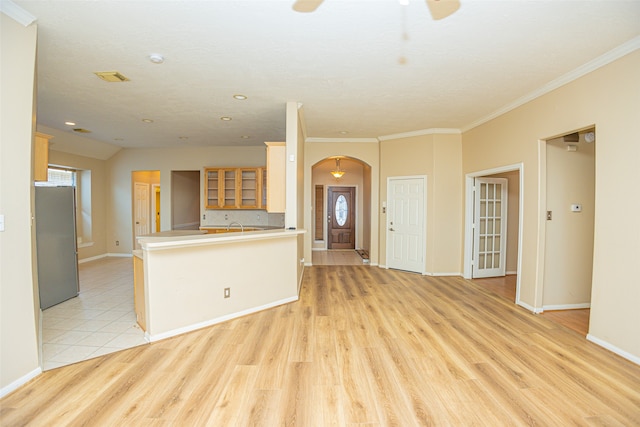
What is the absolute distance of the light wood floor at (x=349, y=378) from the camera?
1863mm

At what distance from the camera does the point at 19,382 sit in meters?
2.10

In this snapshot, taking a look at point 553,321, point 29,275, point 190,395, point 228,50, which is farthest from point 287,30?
point 553,321

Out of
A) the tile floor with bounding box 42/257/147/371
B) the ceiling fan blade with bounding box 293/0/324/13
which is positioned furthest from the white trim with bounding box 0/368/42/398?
the ceiling fan blade with bounding box 293/0/324/13

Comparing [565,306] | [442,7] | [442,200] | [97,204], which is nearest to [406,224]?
[442,200]

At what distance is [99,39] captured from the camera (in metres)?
2.52

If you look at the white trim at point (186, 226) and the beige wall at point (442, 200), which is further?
the white trim at point (186, 226)

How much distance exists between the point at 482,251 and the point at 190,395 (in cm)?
515

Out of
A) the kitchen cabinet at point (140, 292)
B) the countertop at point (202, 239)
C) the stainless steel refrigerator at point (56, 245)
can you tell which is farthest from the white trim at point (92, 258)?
the countertop at point (202, 239)

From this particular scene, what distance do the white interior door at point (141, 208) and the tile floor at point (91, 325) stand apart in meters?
2.91

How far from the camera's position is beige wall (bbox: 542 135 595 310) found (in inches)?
145

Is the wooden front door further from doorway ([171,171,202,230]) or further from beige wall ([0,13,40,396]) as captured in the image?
beige wall ([0,13,40,396])

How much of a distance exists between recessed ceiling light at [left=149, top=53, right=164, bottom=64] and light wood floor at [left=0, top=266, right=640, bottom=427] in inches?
105

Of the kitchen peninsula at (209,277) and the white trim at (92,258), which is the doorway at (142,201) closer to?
the white trim at (92,258)

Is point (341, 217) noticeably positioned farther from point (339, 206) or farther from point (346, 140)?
point (346, 140)
